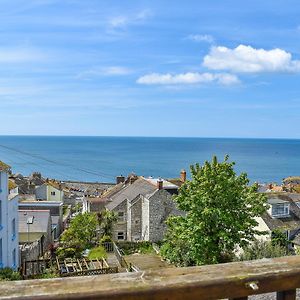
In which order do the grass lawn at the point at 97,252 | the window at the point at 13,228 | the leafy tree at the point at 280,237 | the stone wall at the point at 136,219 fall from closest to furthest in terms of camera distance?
the window at the point at 13,228 < the leafy tree at the point at 280,237 < the grass lawn at the point at 97,252 < the stone wall at the point at 136,219

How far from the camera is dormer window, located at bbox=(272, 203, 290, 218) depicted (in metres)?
34.9

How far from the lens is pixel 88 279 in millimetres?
2180

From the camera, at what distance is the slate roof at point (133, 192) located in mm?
42731

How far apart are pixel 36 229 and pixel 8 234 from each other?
14.6 meters

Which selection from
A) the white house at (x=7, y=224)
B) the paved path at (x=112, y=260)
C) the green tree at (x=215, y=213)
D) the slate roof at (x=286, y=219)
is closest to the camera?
the white house at (x=7, y=224)

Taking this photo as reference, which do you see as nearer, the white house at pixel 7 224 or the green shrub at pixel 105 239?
the white house at pixel 7 224

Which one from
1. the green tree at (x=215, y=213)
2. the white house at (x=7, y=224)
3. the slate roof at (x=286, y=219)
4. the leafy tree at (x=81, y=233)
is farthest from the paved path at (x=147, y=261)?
the slate roof at (x=286, y=219)

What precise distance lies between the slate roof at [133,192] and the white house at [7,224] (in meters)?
19.0

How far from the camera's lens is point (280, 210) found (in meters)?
35.4

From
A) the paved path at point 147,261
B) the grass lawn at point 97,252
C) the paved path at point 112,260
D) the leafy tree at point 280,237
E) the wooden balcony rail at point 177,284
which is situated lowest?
the paved path at point 112,260

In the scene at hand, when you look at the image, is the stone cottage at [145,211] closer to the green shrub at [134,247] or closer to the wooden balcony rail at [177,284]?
the green shrub at [134,247]

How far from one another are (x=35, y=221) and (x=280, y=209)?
21.2 metres

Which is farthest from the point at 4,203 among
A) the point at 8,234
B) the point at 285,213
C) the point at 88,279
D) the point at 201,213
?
the point at 285,213

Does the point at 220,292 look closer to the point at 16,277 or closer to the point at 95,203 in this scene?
the point at 16,277
